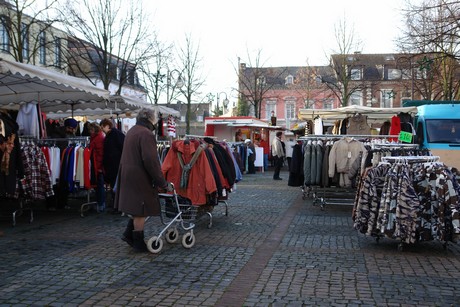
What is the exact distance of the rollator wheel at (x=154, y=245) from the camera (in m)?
7.07

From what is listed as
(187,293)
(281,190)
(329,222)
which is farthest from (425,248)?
(281,190)

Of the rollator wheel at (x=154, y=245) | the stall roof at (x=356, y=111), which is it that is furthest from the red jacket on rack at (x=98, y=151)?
the stall roof at (x=356, y=111)

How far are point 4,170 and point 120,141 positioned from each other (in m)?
2.56

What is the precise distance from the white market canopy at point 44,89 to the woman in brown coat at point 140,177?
2.73m

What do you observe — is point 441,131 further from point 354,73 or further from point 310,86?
point 310,86

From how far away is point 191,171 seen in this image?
8703 mm

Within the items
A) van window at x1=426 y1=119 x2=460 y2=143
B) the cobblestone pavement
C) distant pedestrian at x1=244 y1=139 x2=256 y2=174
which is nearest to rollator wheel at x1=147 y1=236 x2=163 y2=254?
the cobblestone pavement

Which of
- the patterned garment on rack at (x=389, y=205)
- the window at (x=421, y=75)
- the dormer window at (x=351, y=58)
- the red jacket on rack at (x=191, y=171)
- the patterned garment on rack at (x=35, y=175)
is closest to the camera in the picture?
the patterned garment on rack at (x=389, y=205)

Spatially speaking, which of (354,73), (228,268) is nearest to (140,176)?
(228,268)

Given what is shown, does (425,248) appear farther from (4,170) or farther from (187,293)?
(4,170)

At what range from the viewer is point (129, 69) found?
29141 millimetres

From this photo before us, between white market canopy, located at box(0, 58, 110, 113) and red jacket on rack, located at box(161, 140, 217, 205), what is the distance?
107 inches

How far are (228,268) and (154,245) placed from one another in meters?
1.22

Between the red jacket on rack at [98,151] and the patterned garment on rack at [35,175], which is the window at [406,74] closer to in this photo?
the red jacket on rack at [98,151]
